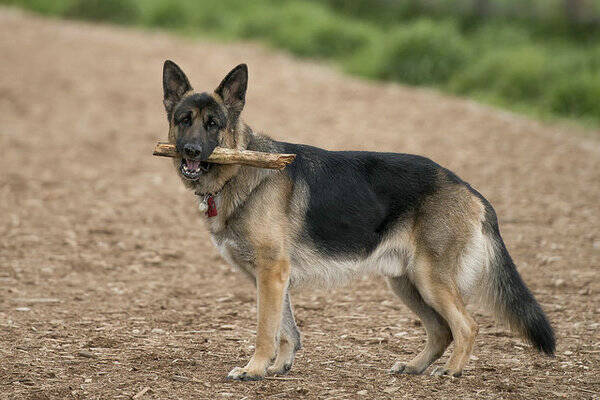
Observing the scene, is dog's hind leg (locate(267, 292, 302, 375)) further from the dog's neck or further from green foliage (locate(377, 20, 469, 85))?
green foliage (locate(377, 20, 469, 85))

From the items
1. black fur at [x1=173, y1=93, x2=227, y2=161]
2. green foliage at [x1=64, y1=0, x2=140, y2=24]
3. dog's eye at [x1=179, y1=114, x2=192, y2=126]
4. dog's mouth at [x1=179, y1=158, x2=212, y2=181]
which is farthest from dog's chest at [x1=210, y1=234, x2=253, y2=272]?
green foliage at [x1=64, y1=0, x2=140, y2=24]

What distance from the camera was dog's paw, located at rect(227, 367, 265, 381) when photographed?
5004mm

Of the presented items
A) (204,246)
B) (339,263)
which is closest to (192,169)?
(339,263)

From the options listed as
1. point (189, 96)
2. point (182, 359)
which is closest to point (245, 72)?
point (189, 96)

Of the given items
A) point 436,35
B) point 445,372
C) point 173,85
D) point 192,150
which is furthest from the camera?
point 436,35

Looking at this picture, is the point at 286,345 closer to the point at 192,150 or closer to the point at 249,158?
the point at 249,158

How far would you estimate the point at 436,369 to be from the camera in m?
5.24

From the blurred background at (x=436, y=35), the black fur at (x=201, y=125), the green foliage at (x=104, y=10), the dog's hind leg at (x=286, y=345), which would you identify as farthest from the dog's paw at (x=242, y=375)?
the green foliage at (x=104, y=10)

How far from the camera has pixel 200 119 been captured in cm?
515

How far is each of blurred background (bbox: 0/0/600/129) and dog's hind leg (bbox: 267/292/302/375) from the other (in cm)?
1009

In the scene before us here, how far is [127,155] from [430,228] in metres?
8.45

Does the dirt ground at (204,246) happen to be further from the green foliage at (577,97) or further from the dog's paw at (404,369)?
the green foliage at (577,97)

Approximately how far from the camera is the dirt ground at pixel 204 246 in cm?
509

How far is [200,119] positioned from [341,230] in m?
1.21
